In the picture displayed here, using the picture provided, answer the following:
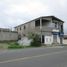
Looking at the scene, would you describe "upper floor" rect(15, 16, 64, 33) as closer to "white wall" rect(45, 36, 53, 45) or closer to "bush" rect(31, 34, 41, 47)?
"white wall" rect(45, 36, 53, 45)

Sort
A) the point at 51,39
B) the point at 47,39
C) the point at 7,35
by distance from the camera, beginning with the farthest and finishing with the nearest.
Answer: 1. the point at 51,39
2. the point at 47,39
3. the point at 7,35

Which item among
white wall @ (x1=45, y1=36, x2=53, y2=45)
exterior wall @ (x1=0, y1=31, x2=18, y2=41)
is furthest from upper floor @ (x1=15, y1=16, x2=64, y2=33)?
exterior wall @ (x1=0, y1=31, x2=18, y2=41)

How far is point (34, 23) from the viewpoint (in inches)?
2120

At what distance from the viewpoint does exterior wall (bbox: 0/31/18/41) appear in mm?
48588

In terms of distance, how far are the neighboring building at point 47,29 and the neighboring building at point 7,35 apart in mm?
1946

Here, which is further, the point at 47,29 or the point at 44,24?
the point at 44,24

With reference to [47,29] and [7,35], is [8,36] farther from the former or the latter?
[47,29]

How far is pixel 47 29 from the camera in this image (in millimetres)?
52406

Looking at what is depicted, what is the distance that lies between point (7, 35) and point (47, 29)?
10.7 m

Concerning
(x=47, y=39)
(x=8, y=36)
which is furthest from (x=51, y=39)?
(x=8, y=36)

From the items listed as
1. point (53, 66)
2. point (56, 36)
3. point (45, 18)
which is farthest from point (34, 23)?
point (53, 66)

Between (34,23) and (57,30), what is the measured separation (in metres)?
6.70

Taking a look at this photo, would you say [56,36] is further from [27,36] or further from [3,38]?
[3,38]

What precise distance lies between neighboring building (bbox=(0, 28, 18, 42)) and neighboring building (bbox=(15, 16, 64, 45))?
195cm
